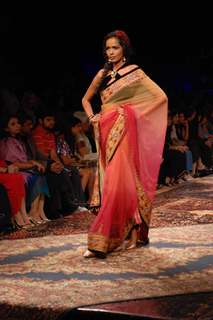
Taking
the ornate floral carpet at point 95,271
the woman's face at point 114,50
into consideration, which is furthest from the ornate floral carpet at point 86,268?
the woman's face at point 114,50

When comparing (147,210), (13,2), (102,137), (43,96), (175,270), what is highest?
(13,2)

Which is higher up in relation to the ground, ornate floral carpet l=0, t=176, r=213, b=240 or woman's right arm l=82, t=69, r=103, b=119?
woman's right arm l=82, t=69, r=103, b=119

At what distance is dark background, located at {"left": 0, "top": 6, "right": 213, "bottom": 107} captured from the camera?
26.3 feet

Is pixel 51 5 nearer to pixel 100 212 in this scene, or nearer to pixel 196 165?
pixel 196 165

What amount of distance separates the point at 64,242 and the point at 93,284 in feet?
4.12

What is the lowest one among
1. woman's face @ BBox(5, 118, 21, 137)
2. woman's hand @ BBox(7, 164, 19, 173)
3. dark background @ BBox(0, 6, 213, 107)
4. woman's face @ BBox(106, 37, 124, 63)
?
woman's hand @ BBox(7, 164, 19, 173)

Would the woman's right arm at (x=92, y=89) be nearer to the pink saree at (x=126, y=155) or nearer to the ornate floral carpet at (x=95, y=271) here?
the pink saree at (x=126, y=155)

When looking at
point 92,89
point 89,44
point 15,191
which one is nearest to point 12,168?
point 15,191

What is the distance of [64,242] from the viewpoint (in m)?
4.37

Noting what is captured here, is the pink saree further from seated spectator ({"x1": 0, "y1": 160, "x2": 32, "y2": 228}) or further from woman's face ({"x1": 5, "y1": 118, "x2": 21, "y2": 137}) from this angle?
woman's face ({"x1": 5, "y1": 118, "x2": 21, "y2": 137})

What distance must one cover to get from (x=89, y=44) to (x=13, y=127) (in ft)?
13.6

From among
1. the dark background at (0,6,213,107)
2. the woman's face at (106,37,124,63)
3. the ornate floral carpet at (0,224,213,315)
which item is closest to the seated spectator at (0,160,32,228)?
the ornate floral carpet at (0,224,213,315)

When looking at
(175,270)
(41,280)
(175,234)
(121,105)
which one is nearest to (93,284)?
(41,280)

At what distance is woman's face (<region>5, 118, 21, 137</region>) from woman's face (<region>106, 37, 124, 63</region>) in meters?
1.82
